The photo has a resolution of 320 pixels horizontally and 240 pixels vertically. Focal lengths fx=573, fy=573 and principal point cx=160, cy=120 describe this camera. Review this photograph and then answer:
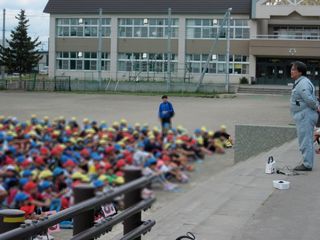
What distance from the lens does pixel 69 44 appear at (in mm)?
65688

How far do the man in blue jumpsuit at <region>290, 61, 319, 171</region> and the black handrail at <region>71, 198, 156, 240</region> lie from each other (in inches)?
170

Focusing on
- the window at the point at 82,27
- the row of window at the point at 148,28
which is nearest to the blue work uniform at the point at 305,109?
the row of window at the point at 148,28

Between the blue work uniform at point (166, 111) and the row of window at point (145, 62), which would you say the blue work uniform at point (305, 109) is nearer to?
the blue work uniform at point (166, 111)

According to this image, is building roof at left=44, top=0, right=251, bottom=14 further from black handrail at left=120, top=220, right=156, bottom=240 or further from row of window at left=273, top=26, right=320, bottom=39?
black handrail at left=120, top=220, right=156, bottom=240

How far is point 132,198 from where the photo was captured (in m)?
3.18

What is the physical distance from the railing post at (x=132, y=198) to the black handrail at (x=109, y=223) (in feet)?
0.12

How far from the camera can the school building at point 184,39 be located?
5762 cm

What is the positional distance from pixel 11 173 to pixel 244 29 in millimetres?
51267

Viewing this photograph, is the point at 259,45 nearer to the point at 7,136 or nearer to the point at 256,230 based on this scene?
the point at 7,136

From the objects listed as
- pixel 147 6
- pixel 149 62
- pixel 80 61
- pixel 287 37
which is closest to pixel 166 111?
pixel 287 37

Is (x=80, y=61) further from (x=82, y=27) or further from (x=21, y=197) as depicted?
(x=21, y=197)

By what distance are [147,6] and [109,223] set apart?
62.1m

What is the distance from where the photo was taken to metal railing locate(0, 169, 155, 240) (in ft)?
7.52

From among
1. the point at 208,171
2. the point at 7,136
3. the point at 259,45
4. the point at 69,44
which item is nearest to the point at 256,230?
the point at 208,171
